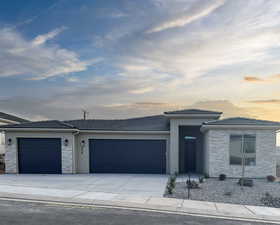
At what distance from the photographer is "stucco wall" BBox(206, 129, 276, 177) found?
15.7 m

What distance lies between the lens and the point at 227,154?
52.2 feet

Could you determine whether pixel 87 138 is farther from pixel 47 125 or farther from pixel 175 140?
pixel 175 140

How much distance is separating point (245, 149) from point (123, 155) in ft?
26.6

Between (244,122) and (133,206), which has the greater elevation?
(244,122)

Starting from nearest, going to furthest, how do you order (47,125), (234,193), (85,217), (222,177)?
(85,217) < (234,193) < (222,177) < (47,125)

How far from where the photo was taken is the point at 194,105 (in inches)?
1003

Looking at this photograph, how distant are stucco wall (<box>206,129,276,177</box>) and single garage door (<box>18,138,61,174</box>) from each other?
33.4 feet

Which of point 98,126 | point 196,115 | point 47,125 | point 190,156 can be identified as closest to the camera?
point 196,115

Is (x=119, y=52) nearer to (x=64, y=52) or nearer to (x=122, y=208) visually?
(x=64, y=52)

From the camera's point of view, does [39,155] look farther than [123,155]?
No

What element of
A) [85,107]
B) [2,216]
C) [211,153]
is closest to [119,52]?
[211,153]

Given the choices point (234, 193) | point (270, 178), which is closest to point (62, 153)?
point (234, 193)

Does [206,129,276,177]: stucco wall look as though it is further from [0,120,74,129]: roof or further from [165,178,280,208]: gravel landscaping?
[0,120,74,129]: roof

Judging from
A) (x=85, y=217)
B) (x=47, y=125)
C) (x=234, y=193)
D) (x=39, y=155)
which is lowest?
(x=234, y=193)
